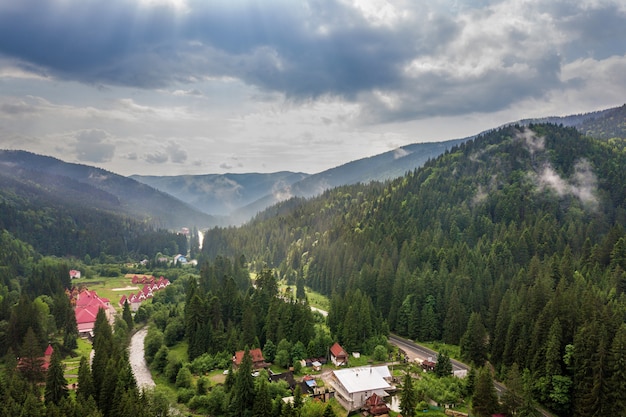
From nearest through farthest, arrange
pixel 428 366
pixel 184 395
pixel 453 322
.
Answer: pixel 184 395 < pixel 428 366 < pixel 453 322

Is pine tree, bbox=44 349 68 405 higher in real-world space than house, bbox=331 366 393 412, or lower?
higher

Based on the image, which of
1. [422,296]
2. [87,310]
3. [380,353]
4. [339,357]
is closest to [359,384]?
[339,357]

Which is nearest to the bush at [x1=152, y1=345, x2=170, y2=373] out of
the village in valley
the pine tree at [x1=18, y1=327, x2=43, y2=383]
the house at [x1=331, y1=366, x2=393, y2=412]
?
the village in valley

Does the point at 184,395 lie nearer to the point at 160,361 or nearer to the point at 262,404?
the point at 160,361

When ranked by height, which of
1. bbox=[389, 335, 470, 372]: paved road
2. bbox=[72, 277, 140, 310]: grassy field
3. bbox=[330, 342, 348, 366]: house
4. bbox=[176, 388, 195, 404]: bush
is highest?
bbox=[72, 277, 140, 310]: grassy field

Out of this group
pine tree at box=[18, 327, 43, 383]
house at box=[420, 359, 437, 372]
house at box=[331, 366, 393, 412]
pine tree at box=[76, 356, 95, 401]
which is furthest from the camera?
house at box=[420, 359, 437, 372]

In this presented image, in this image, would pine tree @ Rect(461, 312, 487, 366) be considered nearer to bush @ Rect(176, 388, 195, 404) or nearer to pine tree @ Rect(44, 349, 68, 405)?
bush @ Rect(176, 388, 195, 404)

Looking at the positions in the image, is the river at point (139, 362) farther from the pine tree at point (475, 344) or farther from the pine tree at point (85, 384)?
the pine tree at point (475, 344)
